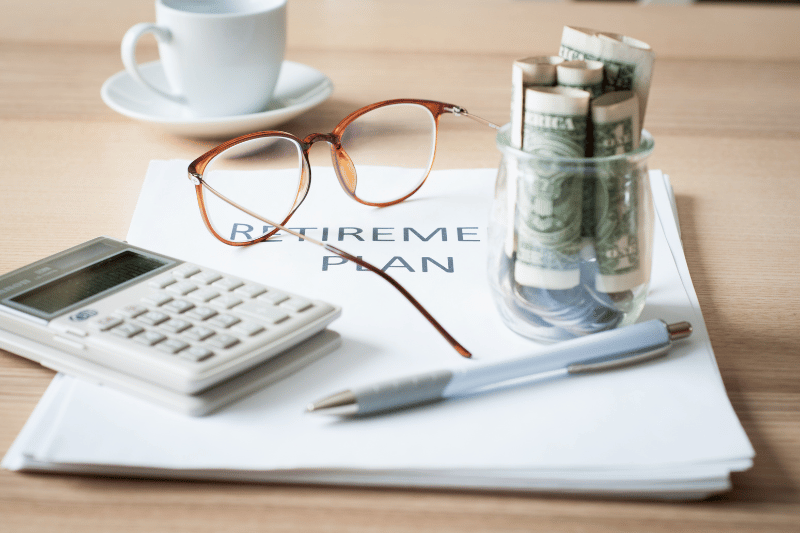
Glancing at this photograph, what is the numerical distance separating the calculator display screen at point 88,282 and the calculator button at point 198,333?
0.25ft

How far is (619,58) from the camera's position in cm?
37

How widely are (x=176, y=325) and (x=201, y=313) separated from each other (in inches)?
0.7

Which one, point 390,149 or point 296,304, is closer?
point 296,304

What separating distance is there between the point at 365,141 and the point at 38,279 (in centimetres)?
32

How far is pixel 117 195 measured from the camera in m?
0.63

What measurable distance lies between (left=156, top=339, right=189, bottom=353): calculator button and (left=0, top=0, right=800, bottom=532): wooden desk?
0.06 metres

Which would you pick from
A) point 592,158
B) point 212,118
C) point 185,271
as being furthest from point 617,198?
point 212,118

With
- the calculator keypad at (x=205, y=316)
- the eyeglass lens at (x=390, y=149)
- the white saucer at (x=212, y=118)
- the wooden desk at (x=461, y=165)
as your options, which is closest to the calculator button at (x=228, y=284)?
the calculator keypad at (x=205, y=316)

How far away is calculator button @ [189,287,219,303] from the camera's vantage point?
41 cm

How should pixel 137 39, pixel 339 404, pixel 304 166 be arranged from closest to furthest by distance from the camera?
1. pixel 339 404
2. pixel 304 166
3. pixel 137 39

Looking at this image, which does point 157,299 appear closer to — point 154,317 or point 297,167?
point 154,317

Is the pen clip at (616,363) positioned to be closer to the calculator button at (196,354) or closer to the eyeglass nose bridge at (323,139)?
the calculator button at (196,354)

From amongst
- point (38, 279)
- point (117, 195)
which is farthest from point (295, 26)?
point (38, 279)

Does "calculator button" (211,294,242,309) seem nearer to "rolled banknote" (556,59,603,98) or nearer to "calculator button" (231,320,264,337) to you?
"calculator button" (231,320,264,337)
